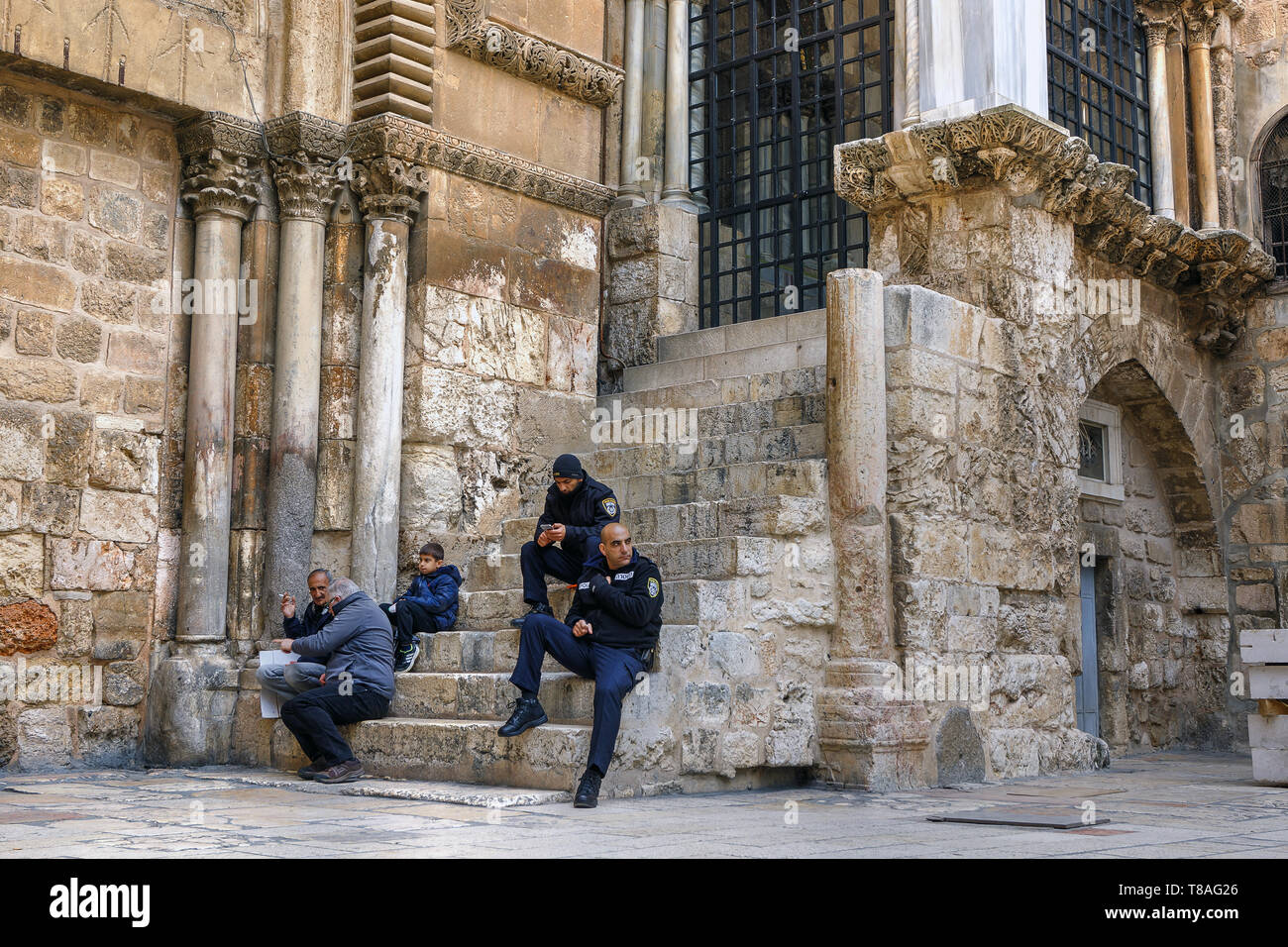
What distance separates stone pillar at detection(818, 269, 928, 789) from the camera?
859cm

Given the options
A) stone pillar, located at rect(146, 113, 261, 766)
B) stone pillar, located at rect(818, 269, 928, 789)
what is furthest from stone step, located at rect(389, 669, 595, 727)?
stone pillar, located at rect(818, 269, 928, 789)

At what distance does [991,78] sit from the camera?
33.4ft

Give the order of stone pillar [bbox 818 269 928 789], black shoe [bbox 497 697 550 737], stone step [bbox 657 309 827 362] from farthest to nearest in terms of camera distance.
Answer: stone step [bbox 657 309 827 362] < stone pillar [bbox 818 269 928 789] < black shoe [bbox 497 697 550 737]

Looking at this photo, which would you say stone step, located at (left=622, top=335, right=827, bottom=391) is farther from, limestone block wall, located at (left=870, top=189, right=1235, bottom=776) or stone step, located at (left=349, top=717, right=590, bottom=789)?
stone step, located at (left=349, top=717, right=590, bottom=789)

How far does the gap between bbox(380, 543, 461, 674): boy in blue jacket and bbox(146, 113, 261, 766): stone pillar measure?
1.17m

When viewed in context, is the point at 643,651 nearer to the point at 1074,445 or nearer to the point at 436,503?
the point at 436,503

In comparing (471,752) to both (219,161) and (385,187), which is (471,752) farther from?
(219,161)

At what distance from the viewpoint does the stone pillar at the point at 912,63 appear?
10.4 metres

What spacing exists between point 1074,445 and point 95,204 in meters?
6.93

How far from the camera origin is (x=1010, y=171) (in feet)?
32.7

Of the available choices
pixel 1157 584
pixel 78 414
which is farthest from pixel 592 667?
pixel 1157 584

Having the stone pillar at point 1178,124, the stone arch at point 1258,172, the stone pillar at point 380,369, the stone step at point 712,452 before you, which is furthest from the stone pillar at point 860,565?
the stone arch at point 1258,172

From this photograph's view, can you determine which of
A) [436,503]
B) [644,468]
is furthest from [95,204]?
[644,468]

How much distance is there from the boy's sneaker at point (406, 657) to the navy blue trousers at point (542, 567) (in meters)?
0.95
